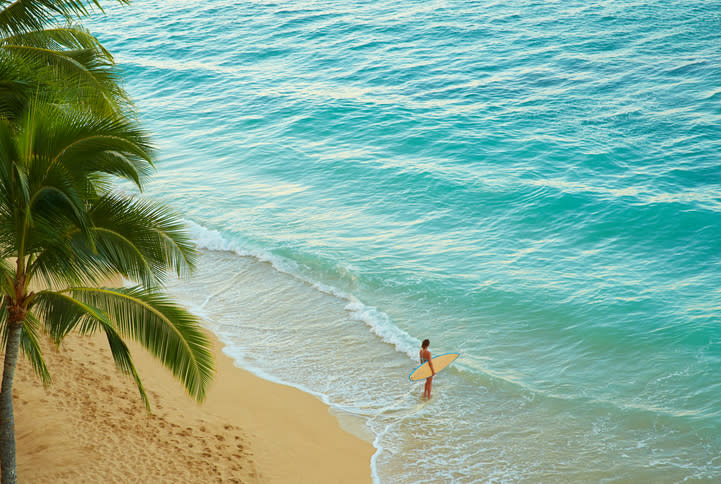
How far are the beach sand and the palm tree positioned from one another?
203cm

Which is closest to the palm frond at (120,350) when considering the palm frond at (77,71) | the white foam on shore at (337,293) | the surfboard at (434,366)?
the palm frond at (77,71)

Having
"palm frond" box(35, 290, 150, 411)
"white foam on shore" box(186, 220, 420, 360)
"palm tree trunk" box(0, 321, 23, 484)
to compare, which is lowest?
"white foam on shore" box(186, 220, 420, 360)

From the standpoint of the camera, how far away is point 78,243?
6.71 metres

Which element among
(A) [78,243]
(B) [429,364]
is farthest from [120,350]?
(B) [429,364]

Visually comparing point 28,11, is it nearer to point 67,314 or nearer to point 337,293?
point 67,314

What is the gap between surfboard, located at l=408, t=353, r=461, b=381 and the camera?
11.6 meters

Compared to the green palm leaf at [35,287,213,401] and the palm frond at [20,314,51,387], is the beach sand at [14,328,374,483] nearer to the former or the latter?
the palm frond at [20,314,51,387]

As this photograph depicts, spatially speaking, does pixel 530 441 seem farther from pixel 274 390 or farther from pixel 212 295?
pixel 212 295

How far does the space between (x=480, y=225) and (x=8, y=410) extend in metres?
13.6

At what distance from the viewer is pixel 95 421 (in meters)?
9.92

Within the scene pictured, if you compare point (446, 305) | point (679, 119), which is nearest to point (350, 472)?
point (446, 305)

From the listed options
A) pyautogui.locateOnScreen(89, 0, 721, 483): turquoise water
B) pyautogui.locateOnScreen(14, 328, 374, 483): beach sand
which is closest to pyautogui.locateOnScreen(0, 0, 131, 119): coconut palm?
pyautogui.locateOnScreen(14, 328, 374, 483): beach sand

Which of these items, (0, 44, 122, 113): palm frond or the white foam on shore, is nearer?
(0, 44, 122, 113): palm frond

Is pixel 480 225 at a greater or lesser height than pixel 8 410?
lesser
